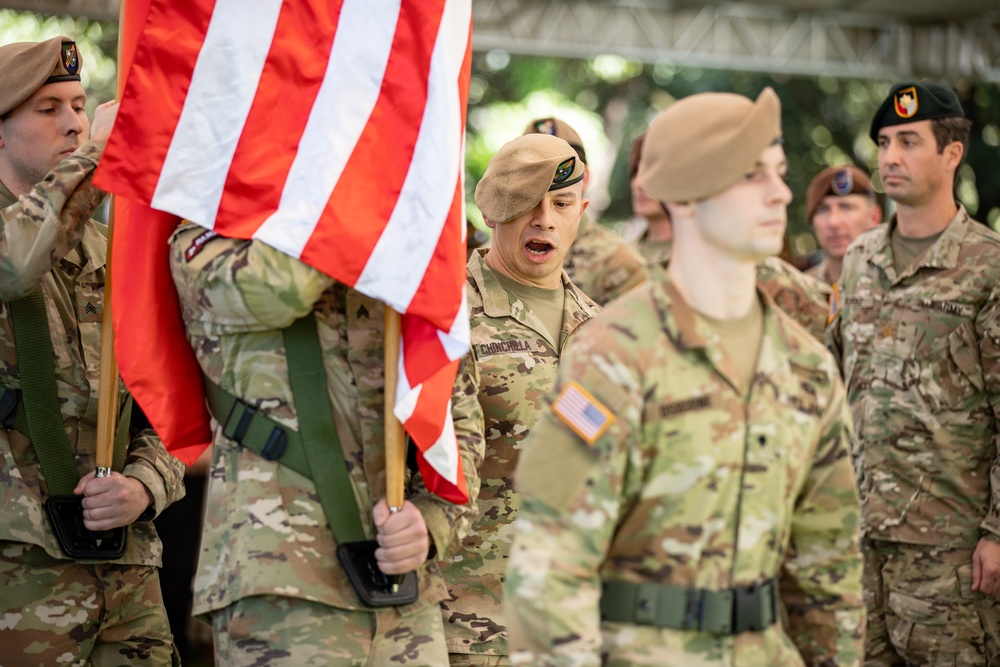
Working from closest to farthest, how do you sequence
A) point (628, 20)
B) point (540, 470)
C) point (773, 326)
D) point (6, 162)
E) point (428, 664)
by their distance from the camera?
point (540, 470) → point (773, 326) → point (428, 664) → point (6, 162) → point (628, 20)

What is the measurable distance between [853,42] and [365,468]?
11.1 meters

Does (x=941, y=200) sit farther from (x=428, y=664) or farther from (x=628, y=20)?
(x=628, y=20)

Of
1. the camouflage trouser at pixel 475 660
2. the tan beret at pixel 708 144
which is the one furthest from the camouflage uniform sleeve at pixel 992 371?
the tan beret at pixel 708 144

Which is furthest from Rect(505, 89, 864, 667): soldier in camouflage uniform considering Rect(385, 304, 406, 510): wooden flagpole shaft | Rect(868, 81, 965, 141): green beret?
Rect(868, 81, 965, 141): green beret

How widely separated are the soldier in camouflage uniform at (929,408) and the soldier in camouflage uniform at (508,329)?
59.5 inches

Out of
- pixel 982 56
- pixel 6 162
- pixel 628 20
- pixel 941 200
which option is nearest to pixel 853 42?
pixel 982 56

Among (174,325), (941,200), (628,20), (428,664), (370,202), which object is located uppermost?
(628,20)

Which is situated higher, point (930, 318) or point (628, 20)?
point (628, 20)

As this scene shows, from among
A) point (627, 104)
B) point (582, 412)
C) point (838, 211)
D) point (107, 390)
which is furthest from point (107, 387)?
point (627, 104)

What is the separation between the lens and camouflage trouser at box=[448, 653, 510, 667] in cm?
383

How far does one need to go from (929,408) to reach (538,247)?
6.06ft

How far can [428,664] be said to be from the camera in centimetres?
300

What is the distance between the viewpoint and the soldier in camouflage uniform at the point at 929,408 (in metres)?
4.82

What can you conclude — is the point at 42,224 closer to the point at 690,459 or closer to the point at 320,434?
the point at 320,434
